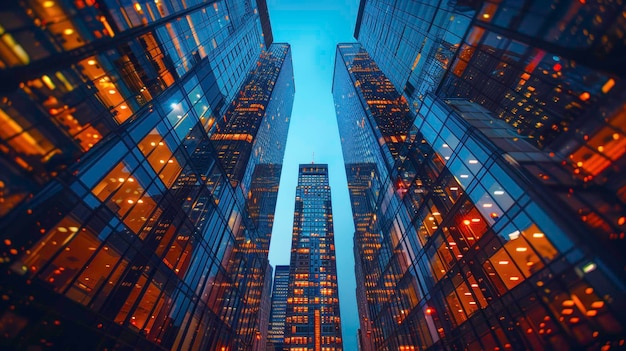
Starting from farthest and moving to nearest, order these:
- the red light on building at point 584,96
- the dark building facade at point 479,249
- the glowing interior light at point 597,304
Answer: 1. the red light on building at point 584,96
2. the dark building facade at point 479,249
3. the glowing interior light at point 597,304

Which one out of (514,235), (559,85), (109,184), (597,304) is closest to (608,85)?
(559,85)

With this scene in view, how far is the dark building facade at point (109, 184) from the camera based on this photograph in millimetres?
10539

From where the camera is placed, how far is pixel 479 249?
60.1 ft

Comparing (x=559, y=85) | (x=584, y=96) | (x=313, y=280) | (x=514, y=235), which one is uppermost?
(x=313, y=280)

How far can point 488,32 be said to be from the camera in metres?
21.2

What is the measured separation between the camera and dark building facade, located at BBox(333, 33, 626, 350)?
1138 cm

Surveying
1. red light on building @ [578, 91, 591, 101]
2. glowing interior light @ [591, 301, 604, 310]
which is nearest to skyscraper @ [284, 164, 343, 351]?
glowing interior light @ [591, 301, 604, 310]

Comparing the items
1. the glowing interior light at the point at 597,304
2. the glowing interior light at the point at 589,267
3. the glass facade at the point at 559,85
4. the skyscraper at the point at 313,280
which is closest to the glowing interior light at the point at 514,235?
the glass facade at the point at 559,85

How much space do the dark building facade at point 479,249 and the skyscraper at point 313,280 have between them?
85539 mm

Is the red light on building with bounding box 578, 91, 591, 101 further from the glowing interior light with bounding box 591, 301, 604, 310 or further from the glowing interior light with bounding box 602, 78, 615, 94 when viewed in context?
the glowing interior light with bounding box 591, 301, 604, 310

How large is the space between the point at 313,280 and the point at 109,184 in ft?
416

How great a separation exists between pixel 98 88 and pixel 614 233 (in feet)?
89.1

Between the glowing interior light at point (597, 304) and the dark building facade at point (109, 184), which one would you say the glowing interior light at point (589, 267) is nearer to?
the glowing interior light at point (597, 304)

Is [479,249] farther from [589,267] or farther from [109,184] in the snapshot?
[109,184]
